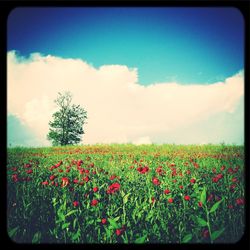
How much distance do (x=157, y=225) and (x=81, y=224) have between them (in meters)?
0.64

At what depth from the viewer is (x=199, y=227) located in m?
2.66

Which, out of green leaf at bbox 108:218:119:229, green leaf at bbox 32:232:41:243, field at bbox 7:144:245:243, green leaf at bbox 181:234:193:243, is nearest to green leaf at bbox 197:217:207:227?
field at bbox 7:144:245:243

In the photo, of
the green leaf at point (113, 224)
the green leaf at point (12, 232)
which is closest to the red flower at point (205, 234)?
the green leaf at point (113, 224)

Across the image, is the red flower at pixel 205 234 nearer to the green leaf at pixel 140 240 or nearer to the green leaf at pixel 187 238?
the green leaf at pixel 187 238

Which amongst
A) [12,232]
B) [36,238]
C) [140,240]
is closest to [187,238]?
[140,240]

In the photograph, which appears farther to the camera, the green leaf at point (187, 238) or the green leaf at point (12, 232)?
the green leaf at point (12, 232)

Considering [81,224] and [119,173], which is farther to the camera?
[119,173]

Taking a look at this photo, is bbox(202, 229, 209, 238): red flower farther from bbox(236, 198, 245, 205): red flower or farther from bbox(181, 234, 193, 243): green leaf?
bbox(236, 198, 245, 205): red flower

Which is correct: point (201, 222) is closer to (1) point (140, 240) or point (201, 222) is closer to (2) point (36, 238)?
(1) point (140, 240)

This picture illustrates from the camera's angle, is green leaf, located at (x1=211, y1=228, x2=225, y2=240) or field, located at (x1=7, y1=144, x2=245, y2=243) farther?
field, located at (x1=7, y1=144, x2=245, y2=243)

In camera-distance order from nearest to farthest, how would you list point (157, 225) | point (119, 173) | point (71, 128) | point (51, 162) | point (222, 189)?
point (157, 225), point (222, 189), point (71, 128), point (119, 173), point (51, 162)
